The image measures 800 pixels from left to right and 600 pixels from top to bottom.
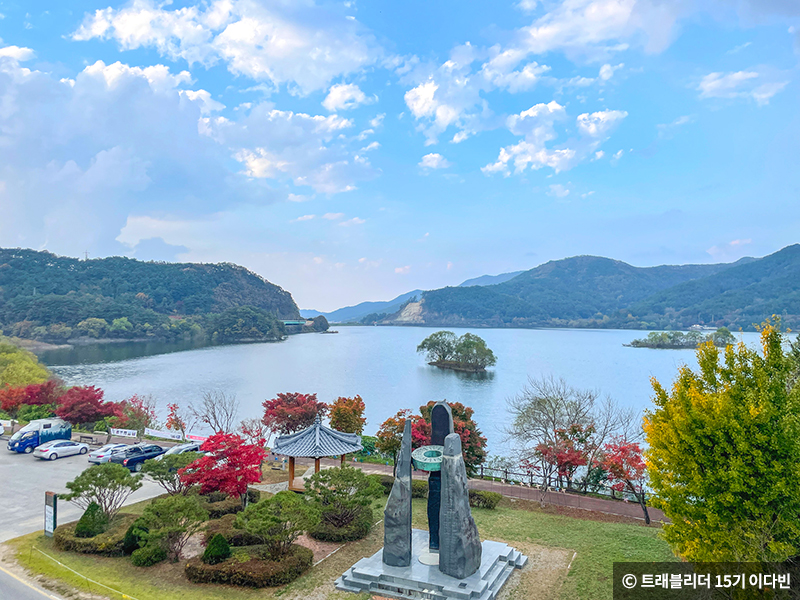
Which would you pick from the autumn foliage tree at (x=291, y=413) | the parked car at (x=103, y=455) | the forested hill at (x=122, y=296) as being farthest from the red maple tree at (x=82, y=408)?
the forested hill at (x=122, y=296)

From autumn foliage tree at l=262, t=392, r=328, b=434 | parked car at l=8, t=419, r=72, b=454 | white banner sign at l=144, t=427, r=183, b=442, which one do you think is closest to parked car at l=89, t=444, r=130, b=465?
parked car at l=8, t=419, r=72, b=454

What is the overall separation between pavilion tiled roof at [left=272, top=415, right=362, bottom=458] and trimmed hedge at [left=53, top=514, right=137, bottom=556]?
5.61 metres

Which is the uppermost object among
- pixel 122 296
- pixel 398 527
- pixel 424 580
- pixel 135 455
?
pixel 122 296

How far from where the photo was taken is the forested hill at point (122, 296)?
339 ft

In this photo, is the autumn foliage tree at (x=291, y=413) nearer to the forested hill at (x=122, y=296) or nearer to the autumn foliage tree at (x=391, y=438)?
the autumn foliage tree at (x=391, y=438)

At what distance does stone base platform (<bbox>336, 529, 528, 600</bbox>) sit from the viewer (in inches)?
401

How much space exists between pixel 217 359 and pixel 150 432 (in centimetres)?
5433

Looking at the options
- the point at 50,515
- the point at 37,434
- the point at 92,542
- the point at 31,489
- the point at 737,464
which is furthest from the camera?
the point at 37,434

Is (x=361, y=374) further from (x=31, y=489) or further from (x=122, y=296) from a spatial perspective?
(x=122, y=296)

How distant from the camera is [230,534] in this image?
523 inches

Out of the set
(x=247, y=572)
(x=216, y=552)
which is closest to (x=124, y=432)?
(x=216, y=552)

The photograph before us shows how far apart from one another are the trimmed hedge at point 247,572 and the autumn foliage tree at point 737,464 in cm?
832

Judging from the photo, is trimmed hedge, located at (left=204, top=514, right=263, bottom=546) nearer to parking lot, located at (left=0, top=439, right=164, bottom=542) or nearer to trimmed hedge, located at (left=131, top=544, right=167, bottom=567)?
trimmed hedge, located at (left=131, top=544, right=167, bottom=567)

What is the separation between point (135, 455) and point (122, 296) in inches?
5180
